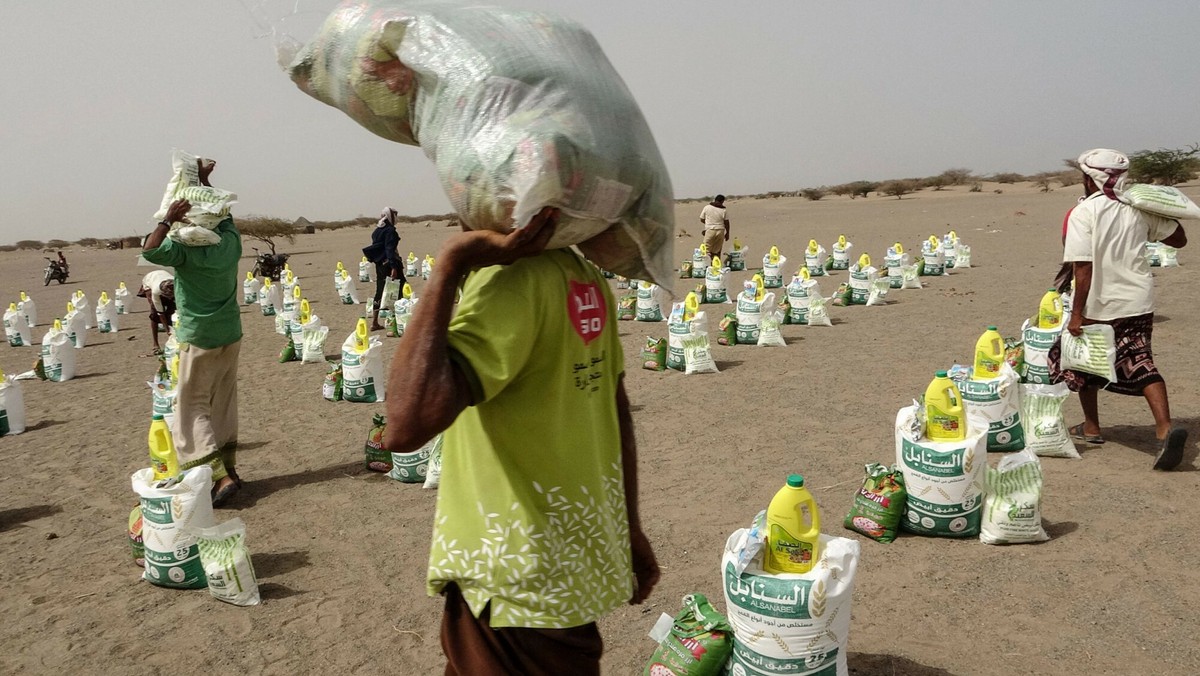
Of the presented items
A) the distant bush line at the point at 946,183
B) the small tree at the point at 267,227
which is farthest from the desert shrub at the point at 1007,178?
the small tree at the point at 267,227

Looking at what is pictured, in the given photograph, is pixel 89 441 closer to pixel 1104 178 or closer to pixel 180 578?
pixel 180 578

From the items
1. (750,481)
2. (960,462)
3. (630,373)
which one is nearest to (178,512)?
(750,481)

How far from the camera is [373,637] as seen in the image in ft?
12.2

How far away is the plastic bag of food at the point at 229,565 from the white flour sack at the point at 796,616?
8.07 feet

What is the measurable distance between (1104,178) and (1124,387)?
1337 mm

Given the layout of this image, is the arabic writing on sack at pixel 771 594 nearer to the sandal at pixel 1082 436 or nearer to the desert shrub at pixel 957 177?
the sandal at pixel 1082 436

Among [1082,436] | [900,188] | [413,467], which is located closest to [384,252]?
[413,467]

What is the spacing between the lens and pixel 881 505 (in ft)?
14.1

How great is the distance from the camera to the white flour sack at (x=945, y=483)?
4.17 meters

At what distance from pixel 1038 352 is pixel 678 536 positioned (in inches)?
143

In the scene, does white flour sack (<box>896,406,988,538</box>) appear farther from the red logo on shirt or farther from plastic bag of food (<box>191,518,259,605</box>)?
plastic bag of food (<box>191,518,259,605</box>)

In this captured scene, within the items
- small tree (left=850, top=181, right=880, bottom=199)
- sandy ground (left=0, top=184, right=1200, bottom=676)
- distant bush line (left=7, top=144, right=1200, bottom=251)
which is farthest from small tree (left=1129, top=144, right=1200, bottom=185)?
sandy ground (left=0, top=184, right=1200, bottom=676)

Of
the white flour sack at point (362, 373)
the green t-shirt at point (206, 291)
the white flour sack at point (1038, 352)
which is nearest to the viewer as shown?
the green t-shirt at point (206, 291)

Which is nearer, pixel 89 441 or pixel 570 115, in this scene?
pixel 570 115
